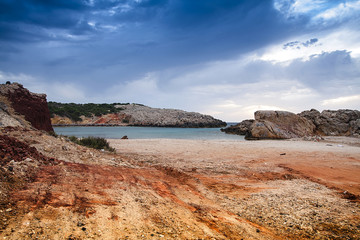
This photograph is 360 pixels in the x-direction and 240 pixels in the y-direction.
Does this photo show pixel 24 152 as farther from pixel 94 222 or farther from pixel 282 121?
pixel 282 121

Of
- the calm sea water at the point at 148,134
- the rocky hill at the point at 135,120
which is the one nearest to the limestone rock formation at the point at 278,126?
the calm sea water at the point at 148,134

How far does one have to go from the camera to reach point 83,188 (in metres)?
3.91

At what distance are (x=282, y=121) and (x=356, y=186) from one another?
76.0 ft

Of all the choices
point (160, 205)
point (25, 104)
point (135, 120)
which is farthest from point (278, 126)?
point (135, 120)

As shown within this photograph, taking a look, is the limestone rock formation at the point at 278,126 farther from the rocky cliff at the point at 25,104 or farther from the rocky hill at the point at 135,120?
the rocky hill at the point at 135,120

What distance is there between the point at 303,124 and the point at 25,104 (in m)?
28.9

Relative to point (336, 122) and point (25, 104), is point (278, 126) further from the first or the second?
Result: point (25, 104)

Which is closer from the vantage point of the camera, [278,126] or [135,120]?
[278,126]

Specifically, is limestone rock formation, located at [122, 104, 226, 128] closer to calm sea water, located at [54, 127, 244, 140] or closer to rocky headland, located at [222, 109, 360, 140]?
calm sea water, located at [54, 127, 244, 140]

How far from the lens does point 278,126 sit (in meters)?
25.9

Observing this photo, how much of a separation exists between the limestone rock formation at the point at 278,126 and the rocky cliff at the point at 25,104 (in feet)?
66.9

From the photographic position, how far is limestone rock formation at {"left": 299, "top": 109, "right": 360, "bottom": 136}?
87.8 feet

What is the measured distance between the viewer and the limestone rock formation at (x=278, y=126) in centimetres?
2430

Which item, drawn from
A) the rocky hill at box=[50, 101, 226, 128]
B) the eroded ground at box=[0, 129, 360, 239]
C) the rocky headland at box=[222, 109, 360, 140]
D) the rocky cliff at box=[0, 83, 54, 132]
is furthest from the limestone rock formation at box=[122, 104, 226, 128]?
the eroded ground at box=[0, 129, 360, 239]
